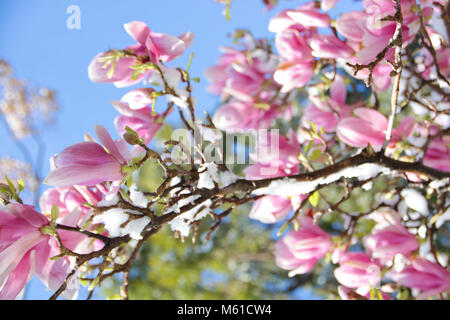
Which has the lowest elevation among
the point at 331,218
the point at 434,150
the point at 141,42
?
the point at 331,218

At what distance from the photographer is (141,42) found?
0.68 m

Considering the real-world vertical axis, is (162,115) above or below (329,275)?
above

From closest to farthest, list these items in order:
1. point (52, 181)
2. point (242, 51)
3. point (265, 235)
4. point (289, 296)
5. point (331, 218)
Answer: point (52, 181) → point (242, 51) → point (331, 218) → point (289, 296) → point (265, 235)

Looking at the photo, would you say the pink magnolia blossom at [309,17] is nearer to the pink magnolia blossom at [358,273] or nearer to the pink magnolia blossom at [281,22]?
the pink magnolia blossom at [281,22]

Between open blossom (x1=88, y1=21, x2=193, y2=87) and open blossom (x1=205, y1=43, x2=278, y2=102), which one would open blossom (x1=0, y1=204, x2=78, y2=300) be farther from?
open blossom (x1=205, y1=43, x2=278, y2=102)

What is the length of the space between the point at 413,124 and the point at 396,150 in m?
0.06

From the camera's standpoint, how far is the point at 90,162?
0.52m

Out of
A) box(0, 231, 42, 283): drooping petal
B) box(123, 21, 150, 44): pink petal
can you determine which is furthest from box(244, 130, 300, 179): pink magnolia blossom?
box(0, 231, 42, 283): drooping petal

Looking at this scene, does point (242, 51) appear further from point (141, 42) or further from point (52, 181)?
point (52, 181)

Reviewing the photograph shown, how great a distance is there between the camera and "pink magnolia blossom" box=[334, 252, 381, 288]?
2.63 feet

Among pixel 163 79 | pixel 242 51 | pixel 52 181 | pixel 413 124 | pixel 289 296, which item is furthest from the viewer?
pixel 289 296

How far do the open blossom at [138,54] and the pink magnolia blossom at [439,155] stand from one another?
53 cm

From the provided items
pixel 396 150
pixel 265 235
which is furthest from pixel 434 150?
pixel 265 235

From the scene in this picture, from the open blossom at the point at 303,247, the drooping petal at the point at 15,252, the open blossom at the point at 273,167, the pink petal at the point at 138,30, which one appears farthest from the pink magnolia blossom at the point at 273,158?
the drooping petal at the point at 15,252
